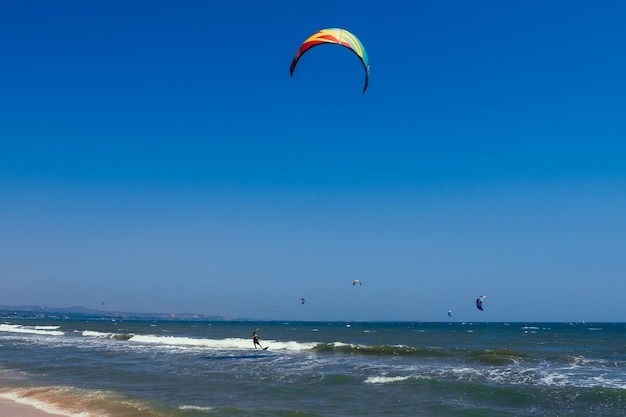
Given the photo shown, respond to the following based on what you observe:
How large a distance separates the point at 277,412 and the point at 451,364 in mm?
15772

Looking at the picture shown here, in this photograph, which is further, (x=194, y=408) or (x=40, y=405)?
(x=40, y=405)

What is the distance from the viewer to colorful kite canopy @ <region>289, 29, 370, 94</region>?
579 inches

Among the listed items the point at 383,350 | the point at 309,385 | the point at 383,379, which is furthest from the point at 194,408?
the point at 383,350

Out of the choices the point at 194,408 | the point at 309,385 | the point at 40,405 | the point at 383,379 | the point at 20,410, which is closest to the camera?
the point at 20,410

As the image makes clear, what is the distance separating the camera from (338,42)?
1462 centimetres

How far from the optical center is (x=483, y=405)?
1606 centimetres

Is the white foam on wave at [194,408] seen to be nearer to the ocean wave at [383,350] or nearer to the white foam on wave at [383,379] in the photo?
the white foam on wave at [383,379]

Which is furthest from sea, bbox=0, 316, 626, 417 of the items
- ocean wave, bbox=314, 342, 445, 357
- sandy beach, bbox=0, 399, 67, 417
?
ocean wave, bbox=314, 342, 445, 357

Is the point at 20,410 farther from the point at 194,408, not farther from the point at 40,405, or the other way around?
the point at 194,408

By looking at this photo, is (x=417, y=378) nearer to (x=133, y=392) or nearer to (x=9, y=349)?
(x=133, y=392)

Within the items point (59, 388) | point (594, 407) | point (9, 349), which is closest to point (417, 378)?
point (594, 407)

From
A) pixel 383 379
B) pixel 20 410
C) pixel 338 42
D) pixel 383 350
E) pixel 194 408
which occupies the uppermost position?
pixel 338 42

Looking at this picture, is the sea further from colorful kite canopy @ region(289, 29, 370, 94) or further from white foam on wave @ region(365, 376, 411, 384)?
colorful kite canopy @ region(289, 29, 370, 94)

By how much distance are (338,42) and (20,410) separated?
1293 cm
